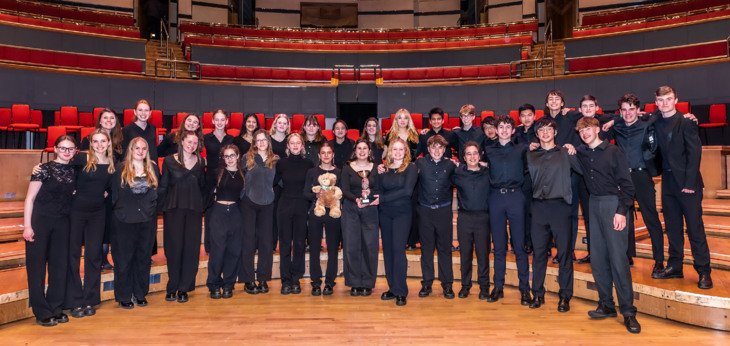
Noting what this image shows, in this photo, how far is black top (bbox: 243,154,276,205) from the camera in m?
4.06

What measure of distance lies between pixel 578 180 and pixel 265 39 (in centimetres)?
986

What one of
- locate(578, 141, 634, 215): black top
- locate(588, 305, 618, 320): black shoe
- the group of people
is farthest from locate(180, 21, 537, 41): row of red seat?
locate(588, 305, 618, 320): black shoe

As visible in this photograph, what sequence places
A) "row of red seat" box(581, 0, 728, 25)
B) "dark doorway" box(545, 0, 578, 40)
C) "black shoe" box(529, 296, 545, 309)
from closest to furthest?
1. "black shoe" box(529, 296, 545, 309)
2. "row of red seat" box(581, 0, 728, 25)
3. "dark doorway" box(545, 0, 578, 40)

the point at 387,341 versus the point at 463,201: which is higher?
the point at 463,201

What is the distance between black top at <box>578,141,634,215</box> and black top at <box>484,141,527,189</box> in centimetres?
49

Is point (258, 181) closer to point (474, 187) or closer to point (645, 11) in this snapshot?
point (474, 187)

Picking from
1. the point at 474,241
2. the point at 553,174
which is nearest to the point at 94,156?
the point at 474,241

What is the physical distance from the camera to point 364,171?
4039 millimetres

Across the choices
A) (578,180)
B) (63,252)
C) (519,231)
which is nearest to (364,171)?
(519,231)

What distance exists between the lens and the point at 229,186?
3.97 m

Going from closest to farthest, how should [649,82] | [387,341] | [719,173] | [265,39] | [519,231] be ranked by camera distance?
[387,341] → [519,231] → [719,173] → [649,82] → [265,39]

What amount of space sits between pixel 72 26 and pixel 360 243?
33.5 ft

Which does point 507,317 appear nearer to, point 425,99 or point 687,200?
point 687,200

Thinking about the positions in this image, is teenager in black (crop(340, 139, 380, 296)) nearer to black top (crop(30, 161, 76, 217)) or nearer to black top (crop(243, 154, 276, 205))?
black top (crop(243, 154, 276, 205))
